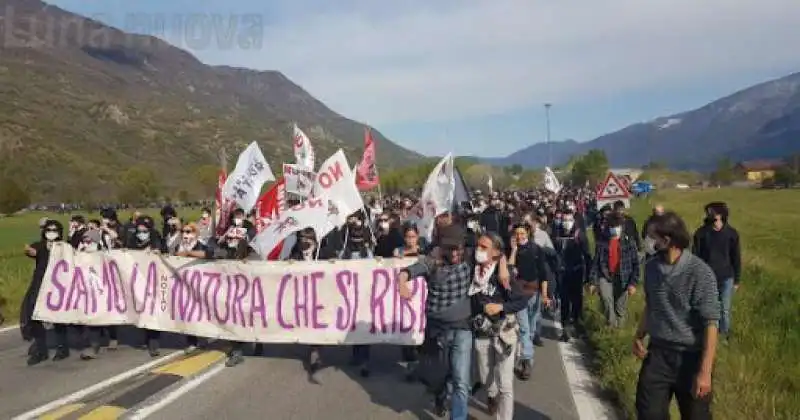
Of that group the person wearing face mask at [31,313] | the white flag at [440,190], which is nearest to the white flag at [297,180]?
the white flag at [440,190]

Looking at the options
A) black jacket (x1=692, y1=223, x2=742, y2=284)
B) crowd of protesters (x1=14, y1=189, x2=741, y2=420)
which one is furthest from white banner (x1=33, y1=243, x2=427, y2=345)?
black jacket (x1=692, y1=223, x2=742, y2=284)

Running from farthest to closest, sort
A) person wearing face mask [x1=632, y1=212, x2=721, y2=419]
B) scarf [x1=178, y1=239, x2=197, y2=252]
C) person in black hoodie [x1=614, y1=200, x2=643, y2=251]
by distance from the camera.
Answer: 1. scarf [x1=178, y1=239, x2=197, y2=252]
2. person in black hoodie [x1=614, y1=200, x2=643, y2=251]
3. person wearing face mask [x1=632, y1=212, x2=721, y2=419]

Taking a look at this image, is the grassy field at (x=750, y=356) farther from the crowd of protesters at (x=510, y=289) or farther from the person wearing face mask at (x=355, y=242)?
the person wearing face mask at (x=355, y=242)

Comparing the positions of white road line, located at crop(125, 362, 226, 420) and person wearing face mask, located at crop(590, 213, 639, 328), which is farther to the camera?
person wearing face mask, located at crop(590, 213, 639, 328)

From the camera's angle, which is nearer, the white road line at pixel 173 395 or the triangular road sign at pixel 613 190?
the white road line at pixel 173 395

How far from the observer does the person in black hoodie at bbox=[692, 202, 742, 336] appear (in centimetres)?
941

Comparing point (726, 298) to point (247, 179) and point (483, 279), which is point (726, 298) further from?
point (247, 179)

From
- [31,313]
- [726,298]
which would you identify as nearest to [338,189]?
[31,313]

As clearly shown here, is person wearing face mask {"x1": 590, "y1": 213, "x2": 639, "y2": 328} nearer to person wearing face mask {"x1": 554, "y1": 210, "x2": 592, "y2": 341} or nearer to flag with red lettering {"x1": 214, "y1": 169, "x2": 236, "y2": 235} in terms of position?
person wearing face mask {"x1": 554, "y1": 210, "x2": 592, "y2": 341}

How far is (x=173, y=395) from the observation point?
23.8 ft

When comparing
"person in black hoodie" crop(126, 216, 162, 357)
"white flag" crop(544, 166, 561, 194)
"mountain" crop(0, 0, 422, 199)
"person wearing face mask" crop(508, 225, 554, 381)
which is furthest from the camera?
"mountain" crop(0, 0, 422, 199)

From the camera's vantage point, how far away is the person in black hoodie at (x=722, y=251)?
30.9ft

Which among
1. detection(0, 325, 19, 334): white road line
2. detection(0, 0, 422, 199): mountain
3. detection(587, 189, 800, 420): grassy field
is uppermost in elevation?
detection(0, 0, 422, 199): mountain

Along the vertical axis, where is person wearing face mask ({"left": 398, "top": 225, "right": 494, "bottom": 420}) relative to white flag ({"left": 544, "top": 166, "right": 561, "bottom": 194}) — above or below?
below
